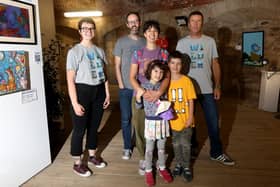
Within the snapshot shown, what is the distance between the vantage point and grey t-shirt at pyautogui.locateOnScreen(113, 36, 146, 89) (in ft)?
8.00

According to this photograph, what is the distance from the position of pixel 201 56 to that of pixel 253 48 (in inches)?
147

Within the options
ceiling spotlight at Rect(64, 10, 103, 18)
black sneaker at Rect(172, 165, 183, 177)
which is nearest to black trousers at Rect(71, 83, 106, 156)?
black sneaker at Rect(172, 165, 183, 177)

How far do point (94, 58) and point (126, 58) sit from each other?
383 millimetres

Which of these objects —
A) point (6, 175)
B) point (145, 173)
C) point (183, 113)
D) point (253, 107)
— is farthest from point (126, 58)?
point (253, 107)

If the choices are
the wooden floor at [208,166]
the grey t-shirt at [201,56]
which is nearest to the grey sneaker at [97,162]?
the wooden floor at [208,166]

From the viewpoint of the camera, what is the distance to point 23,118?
2.20 meters

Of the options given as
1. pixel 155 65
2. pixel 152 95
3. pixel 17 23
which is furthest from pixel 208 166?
pixel 17 23

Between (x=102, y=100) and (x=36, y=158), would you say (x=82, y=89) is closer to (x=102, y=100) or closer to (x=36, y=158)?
(x=102, y=100)

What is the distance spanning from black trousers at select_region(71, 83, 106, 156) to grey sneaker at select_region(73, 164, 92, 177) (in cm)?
14

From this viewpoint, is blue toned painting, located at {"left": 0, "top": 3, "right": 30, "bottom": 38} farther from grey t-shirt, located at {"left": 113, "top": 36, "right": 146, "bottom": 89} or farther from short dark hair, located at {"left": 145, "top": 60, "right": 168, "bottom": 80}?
short dark hair, located at {"left": 145, "top": 60, "right": 168, "bottom": 80}

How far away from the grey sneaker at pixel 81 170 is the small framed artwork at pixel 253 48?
456 centimetres

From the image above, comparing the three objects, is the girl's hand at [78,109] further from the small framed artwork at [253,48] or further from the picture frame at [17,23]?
the small framed artwork at [253,48]

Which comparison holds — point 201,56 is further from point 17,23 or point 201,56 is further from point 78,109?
point 17,23

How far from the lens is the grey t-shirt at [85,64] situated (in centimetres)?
209
